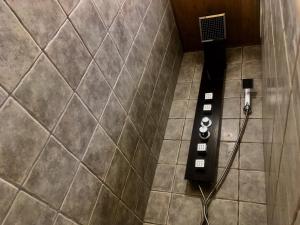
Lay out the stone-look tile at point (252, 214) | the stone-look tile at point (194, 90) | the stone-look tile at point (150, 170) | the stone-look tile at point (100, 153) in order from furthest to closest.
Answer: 1. the stone-look tile at point (194, 90)
2. the stone-look tile at point (150, 170)
3. the stone-look tile at point (252, 214)
4. the stone-look tile at point (100, 153)

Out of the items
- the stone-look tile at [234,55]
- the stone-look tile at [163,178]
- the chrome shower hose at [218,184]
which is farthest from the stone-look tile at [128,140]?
the stone-look tile at [234,55]

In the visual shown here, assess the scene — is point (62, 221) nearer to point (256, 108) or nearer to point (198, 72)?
point (256, 108)

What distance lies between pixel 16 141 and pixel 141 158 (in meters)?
0.72

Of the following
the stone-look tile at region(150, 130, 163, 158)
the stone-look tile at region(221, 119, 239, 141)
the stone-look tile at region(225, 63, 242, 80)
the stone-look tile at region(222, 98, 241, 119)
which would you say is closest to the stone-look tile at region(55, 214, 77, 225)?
the stone-look tile at region(150, 130, 163, 158)

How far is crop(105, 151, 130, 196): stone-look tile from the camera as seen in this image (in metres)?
1.03

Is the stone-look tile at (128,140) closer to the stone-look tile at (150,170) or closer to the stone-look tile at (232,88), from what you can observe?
the stone-look tile at (150,170)

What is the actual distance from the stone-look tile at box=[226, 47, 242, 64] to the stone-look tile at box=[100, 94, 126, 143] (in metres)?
0.95

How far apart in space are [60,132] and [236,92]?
1.13 metres

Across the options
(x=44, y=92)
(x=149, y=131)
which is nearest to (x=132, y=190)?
(x=149, y=131)

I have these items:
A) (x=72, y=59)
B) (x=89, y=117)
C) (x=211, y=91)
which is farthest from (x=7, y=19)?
(x=211, y=91)

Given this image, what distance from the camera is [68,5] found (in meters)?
0.83

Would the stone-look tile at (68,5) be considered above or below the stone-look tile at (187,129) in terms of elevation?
below

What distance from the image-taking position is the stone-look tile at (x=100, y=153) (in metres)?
0.91

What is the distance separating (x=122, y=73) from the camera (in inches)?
44.4
